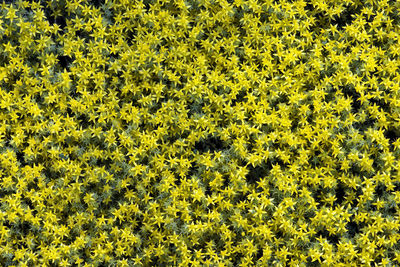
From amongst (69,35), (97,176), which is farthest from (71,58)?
(97,176)

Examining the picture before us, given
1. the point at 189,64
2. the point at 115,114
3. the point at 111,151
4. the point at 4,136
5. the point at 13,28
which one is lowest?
the point at 4,136

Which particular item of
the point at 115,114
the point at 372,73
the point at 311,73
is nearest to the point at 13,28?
the point at 115,114

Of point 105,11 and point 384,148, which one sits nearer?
point 384,148

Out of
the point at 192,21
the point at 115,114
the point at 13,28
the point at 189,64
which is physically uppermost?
the point at 192,21

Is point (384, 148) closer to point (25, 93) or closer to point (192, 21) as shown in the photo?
point (192, 21)

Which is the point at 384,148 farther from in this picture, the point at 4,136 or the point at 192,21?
the point at 4,136

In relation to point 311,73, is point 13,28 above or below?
below
